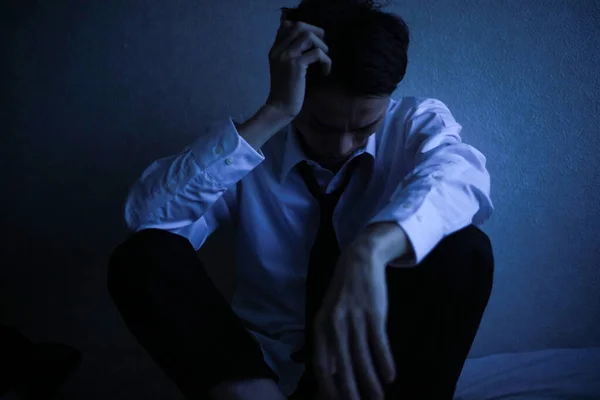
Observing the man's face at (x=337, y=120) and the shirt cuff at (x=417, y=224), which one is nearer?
the shirt cuff at (x=417, y=224)

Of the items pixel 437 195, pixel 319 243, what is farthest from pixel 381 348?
pixel 319 243

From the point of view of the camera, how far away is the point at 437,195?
0.69 metres

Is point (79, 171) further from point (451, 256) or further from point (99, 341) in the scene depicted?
point (451, 256)

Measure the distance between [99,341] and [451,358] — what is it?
106 centimetres

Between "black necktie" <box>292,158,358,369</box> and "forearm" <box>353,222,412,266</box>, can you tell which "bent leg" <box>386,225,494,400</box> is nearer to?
"forearm" <box>353,222,412,266</box>

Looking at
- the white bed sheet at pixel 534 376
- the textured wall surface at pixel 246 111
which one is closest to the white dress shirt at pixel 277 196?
the textured wall surface at pixel 246 111

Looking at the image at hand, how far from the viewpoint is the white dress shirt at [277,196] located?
2.76ft

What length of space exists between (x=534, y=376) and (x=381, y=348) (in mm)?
723

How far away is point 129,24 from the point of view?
3.78 ft

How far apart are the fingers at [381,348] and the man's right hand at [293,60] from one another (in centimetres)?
43

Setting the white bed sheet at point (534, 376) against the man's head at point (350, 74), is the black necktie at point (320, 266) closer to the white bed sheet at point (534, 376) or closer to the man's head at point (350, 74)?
the man's head at point (350, 74)

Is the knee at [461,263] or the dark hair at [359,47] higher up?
the dark hair at [359,47]

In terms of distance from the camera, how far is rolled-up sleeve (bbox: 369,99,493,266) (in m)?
0.66

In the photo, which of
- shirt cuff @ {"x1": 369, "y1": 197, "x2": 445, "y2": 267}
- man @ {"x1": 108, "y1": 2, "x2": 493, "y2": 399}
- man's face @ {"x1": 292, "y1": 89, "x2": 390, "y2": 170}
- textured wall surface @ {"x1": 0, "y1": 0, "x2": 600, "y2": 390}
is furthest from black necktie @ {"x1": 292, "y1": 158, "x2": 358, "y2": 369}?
textured wall surface @ {"x1": 0, "y1": 0, "x2": 600, "y2": 390}
